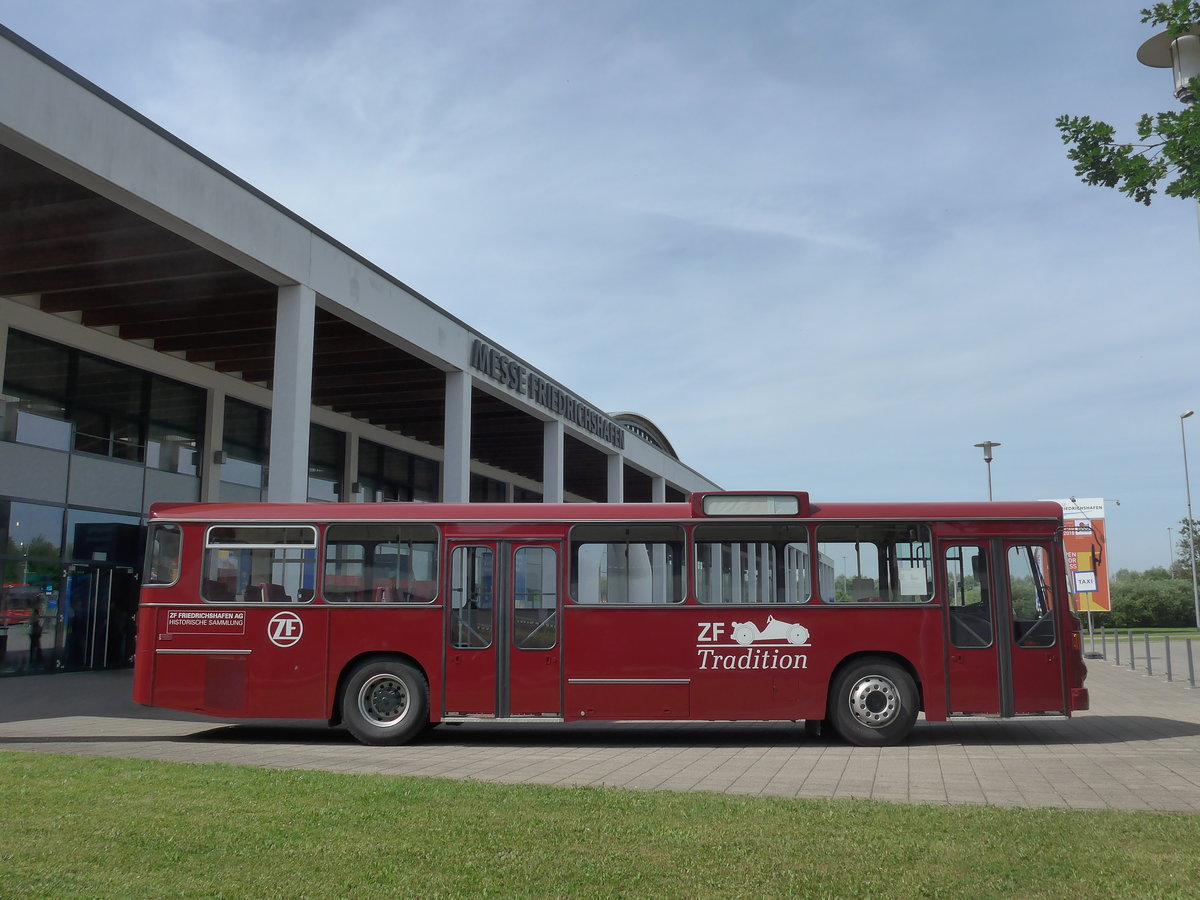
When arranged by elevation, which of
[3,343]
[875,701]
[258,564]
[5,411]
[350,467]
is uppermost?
[3,343]

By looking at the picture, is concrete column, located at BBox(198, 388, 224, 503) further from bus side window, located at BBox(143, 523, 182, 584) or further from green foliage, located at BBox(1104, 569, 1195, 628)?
green foliage, located at BBox(1104, 569, 1195, 628)

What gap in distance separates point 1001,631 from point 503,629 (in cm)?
546

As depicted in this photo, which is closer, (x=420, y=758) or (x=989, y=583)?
(x=420, y=758)

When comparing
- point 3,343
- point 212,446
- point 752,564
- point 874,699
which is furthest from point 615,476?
point 874,699

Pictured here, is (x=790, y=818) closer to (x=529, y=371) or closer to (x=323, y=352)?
(x=323, y=352)

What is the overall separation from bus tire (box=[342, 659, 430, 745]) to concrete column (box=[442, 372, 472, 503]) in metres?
9.06

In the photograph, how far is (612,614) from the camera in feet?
40.6

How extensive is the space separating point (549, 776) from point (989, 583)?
5.62m

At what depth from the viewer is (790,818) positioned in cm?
703

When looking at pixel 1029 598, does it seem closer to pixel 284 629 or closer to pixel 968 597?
pixel 968 597

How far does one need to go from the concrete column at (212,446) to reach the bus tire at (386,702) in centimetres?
1339

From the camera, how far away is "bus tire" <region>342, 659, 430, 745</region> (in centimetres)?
1228

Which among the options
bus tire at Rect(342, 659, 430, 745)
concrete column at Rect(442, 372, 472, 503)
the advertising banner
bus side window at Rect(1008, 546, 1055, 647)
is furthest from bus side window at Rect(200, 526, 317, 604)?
the advertising banner

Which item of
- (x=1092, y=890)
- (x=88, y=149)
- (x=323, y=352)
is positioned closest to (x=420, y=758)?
(x=1092, y=890)
